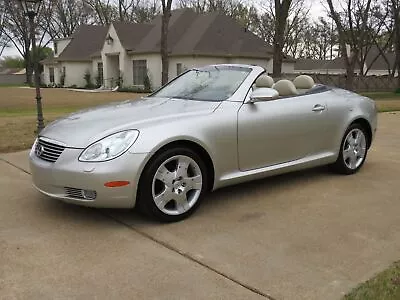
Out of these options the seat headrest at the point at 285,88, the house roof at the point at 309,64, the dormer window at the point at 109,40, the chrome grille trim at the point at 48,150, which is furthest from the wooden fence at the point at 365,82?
the chrome grille trim at the point at 48,150

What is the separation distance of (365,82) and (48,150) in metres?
37.1

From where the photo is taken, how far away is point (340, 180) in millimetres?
5680

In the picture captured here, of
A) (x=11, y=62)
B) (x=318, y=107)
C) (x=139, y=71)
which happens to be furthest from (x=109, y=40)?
(x=11, y=62)

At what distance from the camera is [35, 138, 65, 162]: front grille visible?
13.4 ft

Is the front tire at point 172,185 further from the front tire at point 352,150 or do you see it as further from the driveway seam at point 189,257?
the front tire at point 352,150

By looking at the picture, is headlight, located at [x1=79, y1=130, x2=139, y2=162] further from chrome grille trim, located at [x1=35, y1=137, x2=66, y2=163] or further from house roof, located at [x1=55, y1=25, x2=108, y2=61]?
house roof, located at [x1=55, y1=25, x2=108, y2=61]

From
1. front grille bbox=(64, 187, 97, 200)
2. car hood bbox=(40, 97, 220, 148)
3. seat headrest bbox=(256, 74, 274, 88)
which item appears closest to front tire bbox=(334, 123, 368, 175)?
seat headrest bbox=(256, 74, 274, 88)

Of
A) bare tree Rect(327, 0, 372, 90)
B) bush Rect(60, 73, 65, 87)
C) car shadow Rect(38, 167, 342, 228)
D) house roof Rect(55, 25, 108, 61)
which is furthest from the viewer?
bush Rect(60, 73, 65, 87)

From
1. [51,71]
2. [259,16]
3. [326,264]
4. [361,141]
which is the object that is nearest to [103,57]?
[51,71]

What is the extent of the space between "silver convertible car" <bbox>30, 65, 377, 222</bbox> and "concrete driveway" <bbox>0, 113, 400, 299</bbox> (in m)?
0.29

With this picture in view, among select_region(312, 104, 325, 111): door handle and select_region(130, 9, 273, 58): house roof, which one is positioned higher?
select_region(130, 9, 273, 58): house roof

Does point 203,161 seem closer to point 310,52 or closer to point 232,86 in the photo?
point 232,86

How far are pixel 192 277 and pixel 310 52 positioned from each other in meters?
71.2

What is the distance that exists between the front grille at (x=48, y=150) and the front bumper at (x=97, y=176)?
0.21 feet
